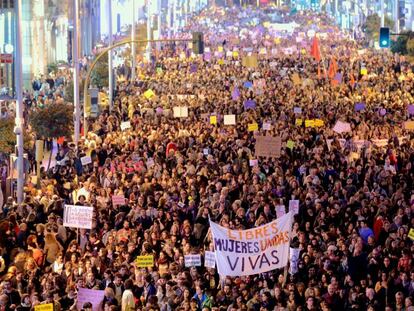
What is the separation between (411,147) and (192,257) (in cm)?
1369

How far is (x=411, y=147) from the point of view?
105 feet

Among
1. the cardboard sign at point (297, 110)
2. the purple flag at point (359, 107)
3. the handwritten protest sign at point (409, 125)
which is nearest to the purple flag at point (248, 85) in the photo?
→ the purple flag at point (359, 107)

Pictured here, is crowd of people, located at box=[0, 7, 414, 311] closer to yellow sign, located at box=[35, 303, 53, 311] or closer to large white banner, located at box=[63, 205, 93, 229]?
large white banner, located at box=[63, 205, 93, 229]

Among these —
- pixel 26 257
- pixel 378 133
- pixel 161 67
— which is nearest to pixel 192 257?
pixel 26 257

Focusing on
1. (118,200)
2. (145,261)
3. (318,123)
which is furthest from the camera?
(318,123)

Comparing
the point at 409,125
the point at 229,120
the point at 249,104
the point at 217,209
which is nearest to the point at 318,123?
the point at 409,125

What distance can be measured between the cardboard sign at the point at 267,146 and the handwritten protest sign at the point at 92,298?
1190cm

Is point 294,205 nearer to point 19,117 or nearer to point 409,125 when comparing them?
point 19,117

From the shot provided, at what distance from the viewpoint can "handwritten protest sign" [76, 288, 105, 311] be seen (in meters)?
18.0

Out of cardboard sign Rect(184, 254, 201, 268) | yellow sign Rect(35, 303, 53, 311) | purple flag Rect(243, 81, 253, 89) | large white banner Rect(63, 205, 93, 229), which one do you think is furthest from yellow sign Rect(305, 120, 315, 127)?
yellow sign Rect(35, 303, 53, 311)

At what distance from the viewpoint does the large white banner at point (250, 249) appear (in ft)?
58.9

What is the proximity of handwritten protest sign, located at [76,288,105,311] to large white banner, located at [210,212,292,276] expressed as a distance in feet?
5.05

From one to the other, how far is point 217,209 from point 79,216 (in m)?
2.69

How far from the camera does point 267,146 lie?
97.5 feet
